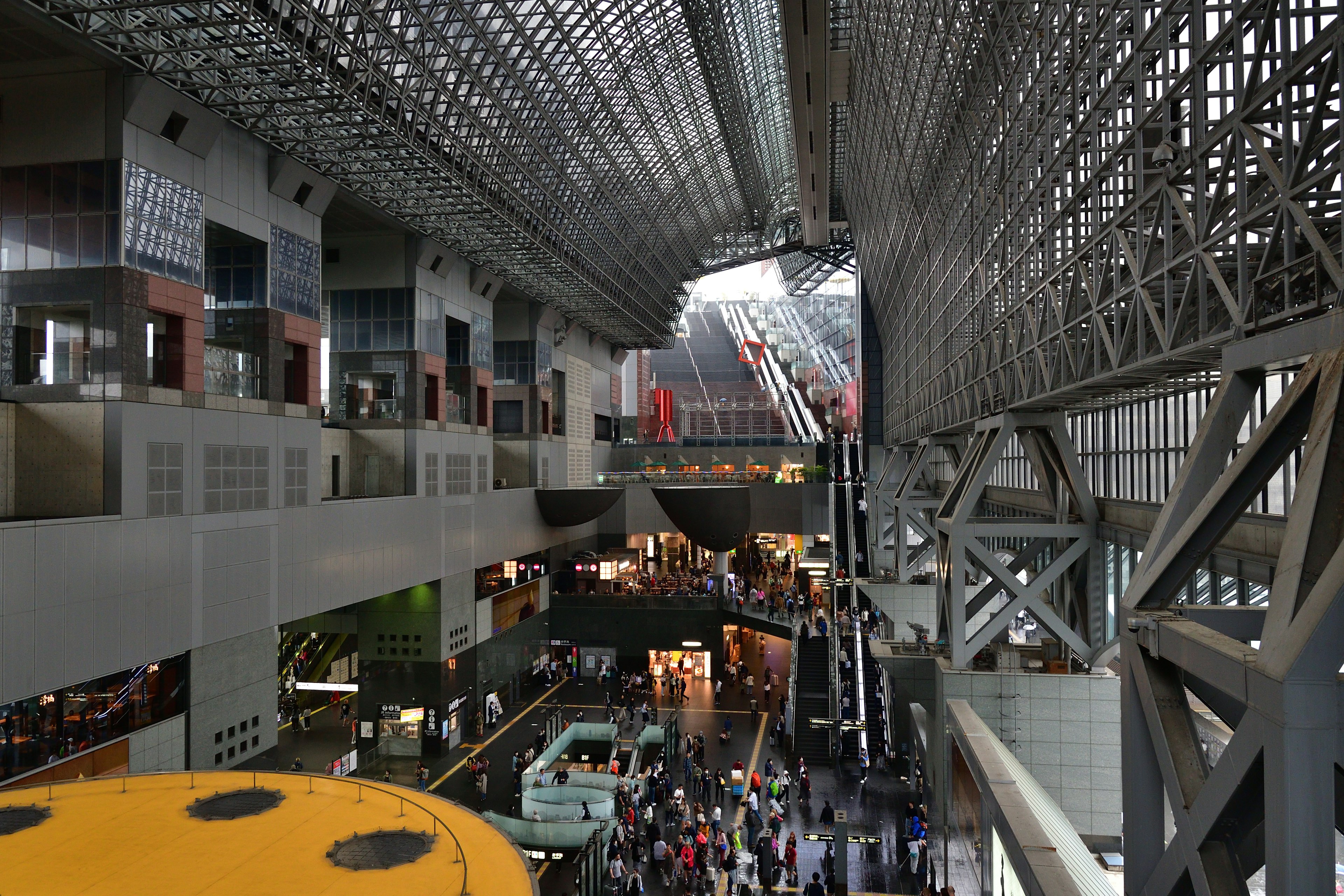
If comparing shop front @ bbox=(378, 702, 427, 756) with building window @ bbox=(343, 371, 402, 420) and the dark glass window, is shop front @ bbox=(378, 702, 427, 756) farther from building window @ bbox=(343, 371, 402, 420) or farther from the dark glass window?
the dark glass window

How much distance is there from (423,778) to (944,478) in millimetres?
31048

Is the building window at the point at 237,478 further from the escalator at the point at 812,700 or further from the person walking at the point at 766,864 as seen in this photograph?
the escalator at the point at 812,700

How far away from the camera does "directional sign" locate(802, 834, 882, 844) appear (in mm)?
21922

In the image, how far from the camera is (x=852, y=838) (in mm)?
22656

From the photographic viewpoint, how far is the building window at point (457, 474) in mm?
38344

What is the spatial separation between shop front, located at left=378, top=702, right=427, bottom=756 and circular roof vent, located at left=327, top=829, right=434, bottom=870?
→ 26.7 m

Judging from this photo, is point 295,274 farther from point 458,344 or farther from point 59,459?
point 458,344

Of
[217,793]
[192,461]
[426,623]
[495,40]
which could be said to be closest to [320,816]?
[217,793]

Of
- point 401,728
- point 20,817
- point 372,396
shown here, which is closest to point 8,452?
point 20,817

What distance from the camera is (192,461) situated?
22812 mm

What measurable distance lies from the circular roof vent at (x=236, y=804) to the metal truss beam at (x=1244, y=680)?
10.1 metres

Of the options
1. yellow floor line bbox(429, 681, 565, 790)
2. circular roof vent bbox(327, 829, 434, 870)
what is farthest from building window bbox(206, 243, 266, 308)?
circular roof vent bbox(327, 829, 434, 870)

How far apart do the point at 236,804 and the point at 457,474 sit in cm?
2825

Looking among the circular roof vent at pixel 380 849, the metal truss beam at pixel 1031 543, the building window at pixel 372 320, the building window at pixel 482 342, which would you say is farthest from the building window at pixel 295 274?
the metal truss beam at pixel 1031 543
